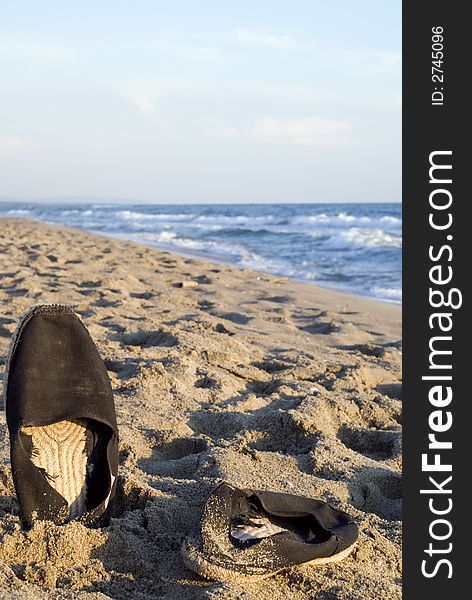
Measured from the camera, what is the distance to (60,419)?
186 centimetres

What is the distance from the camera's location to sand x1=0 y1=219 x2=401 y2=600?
5.32 ft

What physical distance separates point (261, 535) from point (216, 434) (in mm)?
826

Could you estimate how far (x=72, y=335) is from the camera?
204 centimetres

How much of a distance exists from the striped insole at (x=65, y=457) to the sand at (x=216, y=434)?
0.12 meters

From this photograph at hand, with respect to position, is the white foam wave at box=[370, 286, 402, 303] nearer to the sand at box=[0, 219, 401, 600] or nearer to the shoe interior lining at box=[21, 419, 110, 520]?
the sand at box=[0, 219, 401, 600]

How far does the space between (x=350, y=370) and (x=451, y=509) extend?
1.77m

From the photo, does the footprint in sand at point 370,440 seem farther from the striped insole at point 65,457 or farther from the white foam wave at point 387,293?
the white foam wave at point 387,293

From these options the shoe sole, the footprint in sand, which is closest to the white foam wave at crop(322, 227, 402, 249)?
the footprint in sand

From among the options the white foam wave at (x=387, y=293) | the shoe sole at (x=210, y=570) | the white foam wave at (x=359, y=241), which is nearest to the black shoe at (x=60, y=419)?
the shoe sole at (x=210, y=570)

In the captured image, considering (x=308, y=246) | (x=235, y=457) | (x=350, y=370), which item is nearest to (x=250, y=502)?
(x=235, y=457)

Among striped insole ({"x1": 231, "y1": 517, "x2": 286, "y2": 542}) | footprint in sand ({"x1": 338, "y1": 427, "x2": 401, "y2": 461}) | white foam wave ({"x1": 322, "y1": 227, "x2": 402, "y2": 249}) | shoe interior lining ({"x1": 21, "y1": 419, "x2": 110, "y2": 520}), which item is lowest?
footprint in sand ({"x1": 338, "y1": 427, "x2": 401, "y2": 461})

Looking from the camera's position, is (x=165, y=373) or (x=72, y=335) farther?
(x=165, y=373)

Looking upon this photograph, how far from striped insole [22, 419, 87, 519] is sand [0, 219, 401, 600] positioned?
0.40ft

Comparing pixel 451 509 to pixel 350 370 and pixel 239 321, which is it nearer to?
pixel 350 370
